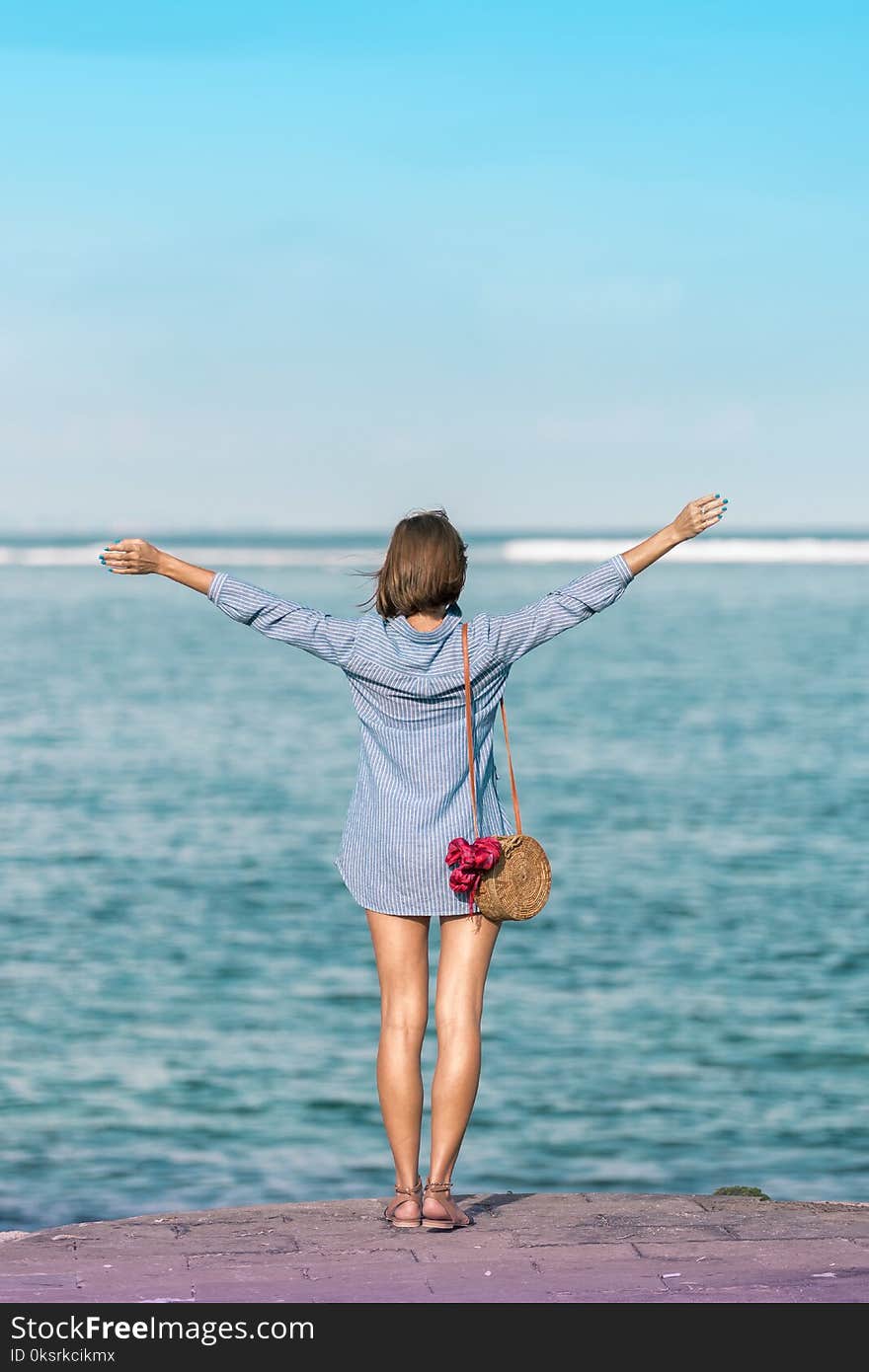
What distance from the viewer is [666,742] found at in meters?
32.1

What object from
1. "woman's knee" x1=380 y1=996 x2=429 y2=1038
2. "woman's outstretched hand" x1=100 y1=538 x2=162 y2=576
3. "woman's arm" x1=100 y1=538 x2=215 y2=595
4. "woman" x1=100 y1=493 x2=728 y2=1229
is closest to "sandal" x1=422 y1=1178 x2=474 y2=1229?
"woman" x1=100 y1=493 x2=728 y2=1229

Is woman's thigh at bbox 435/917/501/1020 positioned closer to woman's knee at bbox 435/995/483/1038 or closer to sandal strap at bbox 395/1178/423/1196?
woman's knee at bbox 435/995/483/1038

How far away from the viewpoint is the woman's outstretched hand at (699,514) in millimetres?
5570

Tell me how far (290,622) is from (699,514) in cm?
126

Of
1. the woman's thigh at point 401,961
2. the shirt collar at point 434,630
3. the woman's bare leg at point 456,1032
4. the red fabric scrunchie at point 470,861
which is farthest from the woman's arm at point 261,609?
the woman's bare leg at point 456,1032

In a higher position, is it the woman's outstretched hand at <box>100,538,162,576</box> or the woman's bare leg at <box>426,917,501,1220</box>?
the woman's outstretched hand at <box>100,538,162,576</box>

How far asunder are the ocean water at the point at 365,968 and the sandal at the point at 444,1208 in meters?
1.90

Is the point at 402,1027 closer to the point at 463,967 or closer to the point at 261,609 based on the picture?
the point at 463,967

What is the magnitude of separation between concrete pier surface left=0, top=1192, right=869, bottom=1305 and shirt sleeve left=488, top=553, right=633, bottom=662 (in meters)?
1.68

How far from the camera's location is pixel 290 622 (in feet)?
18.0

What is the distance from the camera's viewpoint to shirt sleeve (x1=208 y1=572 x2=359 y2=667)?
5.46 meters

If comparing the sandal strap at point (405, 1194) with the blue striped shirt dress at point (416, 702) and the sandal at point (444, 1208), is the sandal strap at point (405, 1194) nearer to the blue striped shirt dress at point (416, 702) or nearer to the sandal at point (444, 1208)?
the sandal at point (444, 1208)
